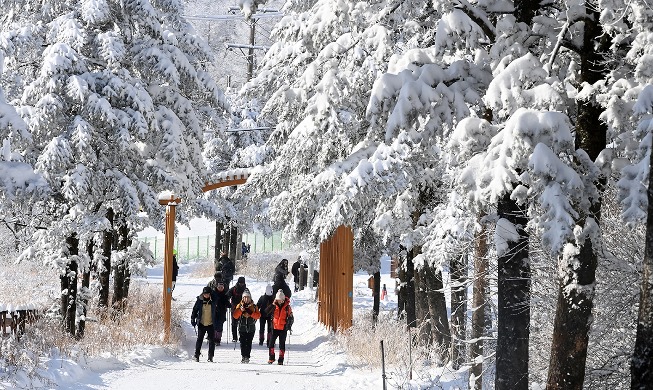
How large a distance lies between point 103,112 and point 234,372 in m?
5.50

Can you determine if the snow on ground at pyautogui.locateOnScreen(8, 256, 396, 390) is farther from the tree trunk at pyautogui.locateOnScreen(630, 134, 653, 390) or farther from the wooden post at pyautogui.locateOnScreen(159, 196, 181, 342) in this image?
the tree trunk at pyautogui.locateOnScreen(630, 134, 653, 390)

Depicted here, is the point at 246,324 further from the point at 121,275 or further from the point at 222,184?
the point at 121,275

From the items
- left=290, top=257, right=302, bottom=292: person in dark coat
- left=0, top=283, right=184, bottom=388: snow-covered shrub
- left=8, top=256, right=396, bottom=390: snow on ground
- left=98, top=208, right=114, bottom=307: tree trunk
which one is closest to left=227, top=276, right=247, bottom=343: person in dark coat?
left=8, top=256, right=396, bottom=390: snow on ground

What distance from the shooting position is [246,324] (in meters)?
17.8

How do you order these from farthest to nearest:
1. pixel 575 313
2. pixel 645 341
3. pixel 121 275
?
pixel 121 275 → pixel 575 313 → pixel 645 341

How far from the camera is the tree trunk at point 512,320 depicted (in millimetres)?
10117

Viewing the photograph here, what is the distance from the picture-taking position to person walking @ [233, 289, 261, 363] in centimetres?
1780

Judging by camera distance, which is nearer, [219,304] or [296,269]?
[219,304]

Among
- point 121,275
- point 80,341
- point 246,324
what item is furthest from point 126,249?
point 80,341

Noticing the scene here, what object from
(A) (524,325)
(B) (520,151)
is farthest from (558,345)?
(B) (520,151)

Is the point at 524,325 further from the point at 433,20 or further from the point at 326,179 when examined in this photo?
the point at 326,179

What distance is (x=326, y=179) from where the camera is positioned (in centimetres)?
1564

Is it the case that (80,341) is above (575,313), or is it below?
below

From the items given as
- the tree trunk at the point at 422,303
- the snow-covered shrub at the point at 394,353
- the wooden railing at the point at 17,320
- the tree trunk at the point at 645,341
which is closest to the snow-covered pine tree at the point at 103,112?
the wooden railing at the point at 17,320
